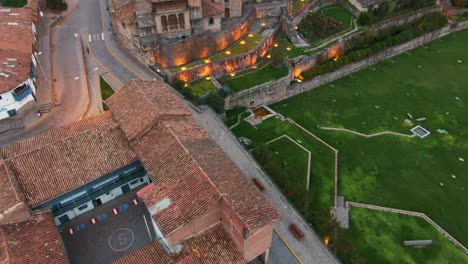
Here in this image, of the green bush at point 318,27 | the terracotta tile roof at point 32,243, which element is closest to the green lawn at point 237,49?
the green bush at point 318,27

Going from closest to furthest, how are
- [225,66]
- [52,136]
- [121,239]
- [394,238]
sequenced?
[121,239]
[52,136]
[394,238]
[225,66]

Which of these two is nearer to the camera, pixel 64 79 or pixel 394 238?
pixel 394 238

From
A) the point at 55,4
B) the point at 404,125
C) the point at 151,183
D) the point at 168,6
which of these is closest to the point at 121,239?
the point at 151,183

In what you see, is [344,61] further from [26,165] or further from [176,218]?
[26,165]

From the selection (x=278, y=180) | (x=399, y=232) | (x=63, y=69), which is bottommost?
(x=399, y=232)

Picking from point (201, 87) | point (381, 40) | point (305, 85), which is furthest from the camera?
point (381, 40)

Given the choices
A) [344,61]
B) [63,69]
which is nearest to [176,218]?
[63,69]

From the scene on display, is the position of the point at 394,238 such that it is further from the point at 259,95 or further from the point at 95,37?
the point at 95,37

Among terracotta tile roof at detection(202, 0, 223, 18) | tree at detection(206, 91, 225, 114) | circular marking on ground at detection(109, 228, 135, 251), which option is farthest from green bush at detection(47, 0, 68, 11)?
circular marking on ground at detection(109, 228, 135, 251)
